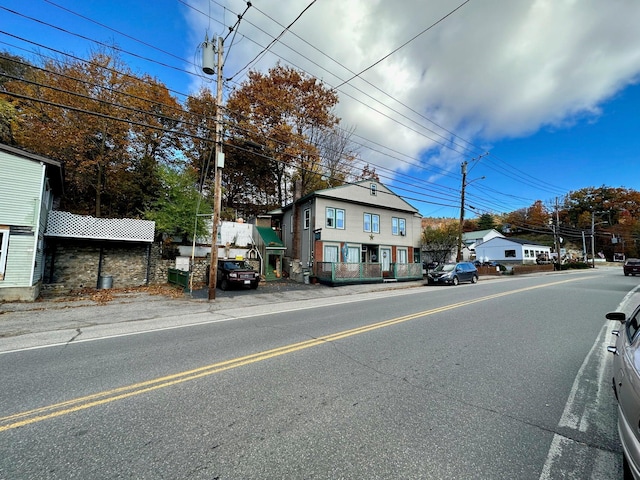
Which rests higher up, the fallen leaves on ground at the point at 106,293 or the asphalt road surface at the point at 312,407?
the asphalt road surface at the point at 312,407

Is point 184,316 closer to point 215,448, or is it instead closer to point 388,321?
point 388,321

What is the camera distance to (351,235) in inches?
958

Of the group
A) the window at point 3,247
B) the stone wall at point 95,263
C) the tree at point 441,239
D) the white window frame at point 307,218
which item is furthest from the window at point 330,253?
the window at point 3,247

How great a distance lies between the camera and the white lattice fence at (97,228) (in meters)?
15.9

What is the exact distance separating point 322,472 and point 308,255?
2077 cm

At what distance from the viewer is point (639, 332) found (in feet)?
9.46

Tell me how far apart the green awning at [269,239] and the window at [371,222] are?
743 centimetres

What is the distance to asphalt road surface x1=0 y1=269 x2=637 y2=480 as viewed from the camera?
246 cm

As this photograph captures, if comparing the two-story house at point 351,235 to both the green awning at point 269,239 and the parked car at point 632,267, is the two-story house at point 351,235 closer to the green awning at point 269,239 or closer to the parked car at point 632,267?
the green awning at point 269,239

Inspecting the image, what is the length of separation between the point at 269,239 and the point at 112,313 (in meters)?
15.4

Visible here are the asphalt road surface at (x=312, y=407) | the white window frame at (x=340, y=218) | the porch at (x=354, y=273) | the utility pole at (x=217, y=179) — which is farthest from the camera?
the white window frame at (x=340, y=218)

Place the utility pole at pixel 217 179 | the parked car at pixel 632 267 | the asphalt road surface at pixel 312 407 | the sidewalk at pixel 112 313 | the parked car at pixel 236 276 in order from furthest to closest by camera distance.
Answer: the parked car at pixel 632 267, the parked car at pixel 236 276, the utility pole at pixel 217 179, the sidewalk at pixel 112 313, the asphalt road surface at pixel 312 407

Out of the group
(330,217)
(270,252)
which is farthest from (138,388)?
(330,217)

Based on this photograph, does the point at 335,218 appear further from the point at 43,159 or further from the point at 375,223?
the point at 43,159
